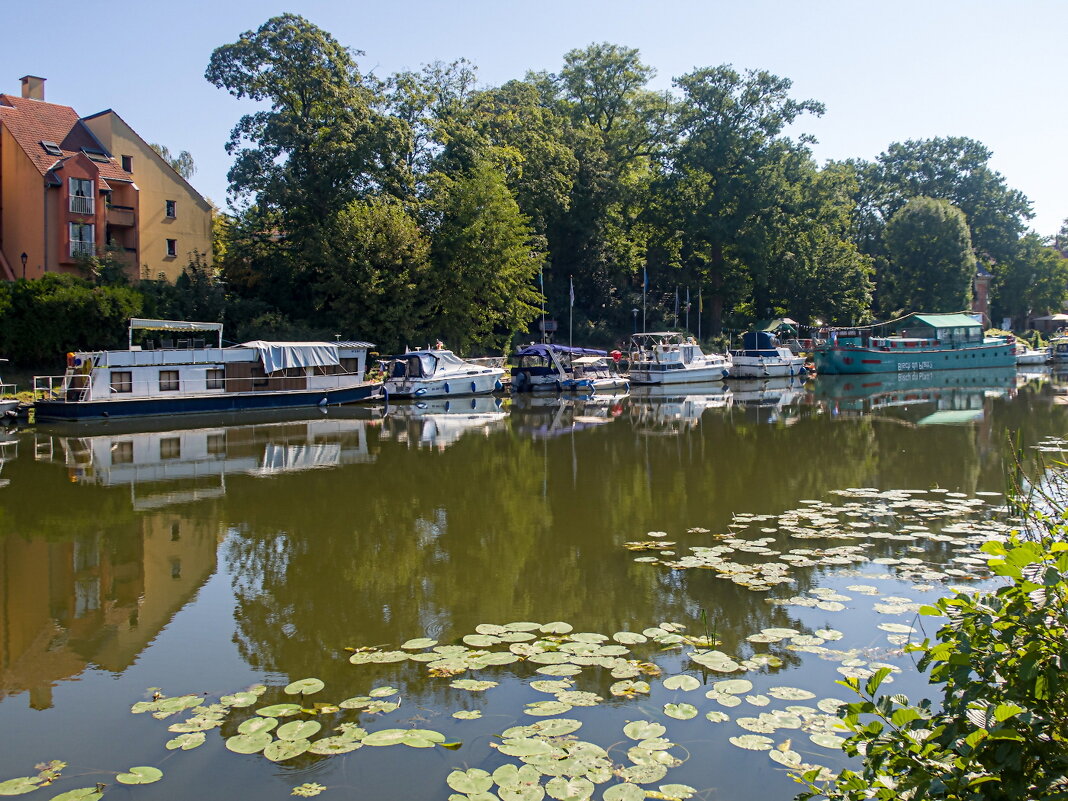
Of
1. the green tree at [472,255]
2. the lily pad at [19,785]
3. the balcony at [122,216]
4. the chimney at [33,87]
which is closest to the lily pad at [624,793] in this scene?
the lily pad at [19,785]

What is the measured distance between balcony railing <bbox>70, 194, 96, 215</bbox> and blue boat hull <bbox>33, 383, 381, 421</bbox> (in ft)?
43.6

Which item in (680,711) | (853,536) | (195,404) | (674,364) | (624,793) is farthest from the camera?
(674,364)

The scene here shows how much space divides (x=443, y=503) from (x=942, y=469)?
372 inches

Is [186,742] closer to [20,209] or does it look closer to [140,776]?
[140,776]

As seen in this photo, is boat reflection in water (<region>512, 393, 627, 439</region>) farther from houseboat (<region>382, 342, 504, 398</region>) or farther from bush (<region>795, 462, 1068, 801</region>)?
bush (<region>795, 462, 1068, 801</region>)

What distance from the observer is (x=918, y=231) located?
228ft

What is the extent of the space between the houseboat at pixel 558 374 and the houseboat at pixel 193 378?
8.22 m

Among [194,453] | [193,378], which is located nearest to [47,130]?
[193,378]

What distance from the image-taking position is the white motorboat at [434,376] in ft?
109

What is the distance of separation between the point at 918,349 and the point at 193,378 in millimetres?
42038

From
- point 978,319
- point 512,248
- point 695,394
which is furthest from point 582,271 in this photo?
point 978,319

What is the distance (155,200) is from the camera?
3941cm

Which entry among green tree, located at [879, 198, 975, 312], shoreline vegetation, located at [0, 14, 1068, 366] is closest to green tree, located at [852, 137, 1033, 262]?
shoreline vegetation, located at [0, 14, 1068, 366]

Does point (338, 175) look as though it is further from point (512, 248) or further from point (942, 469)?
point (942, 469)
